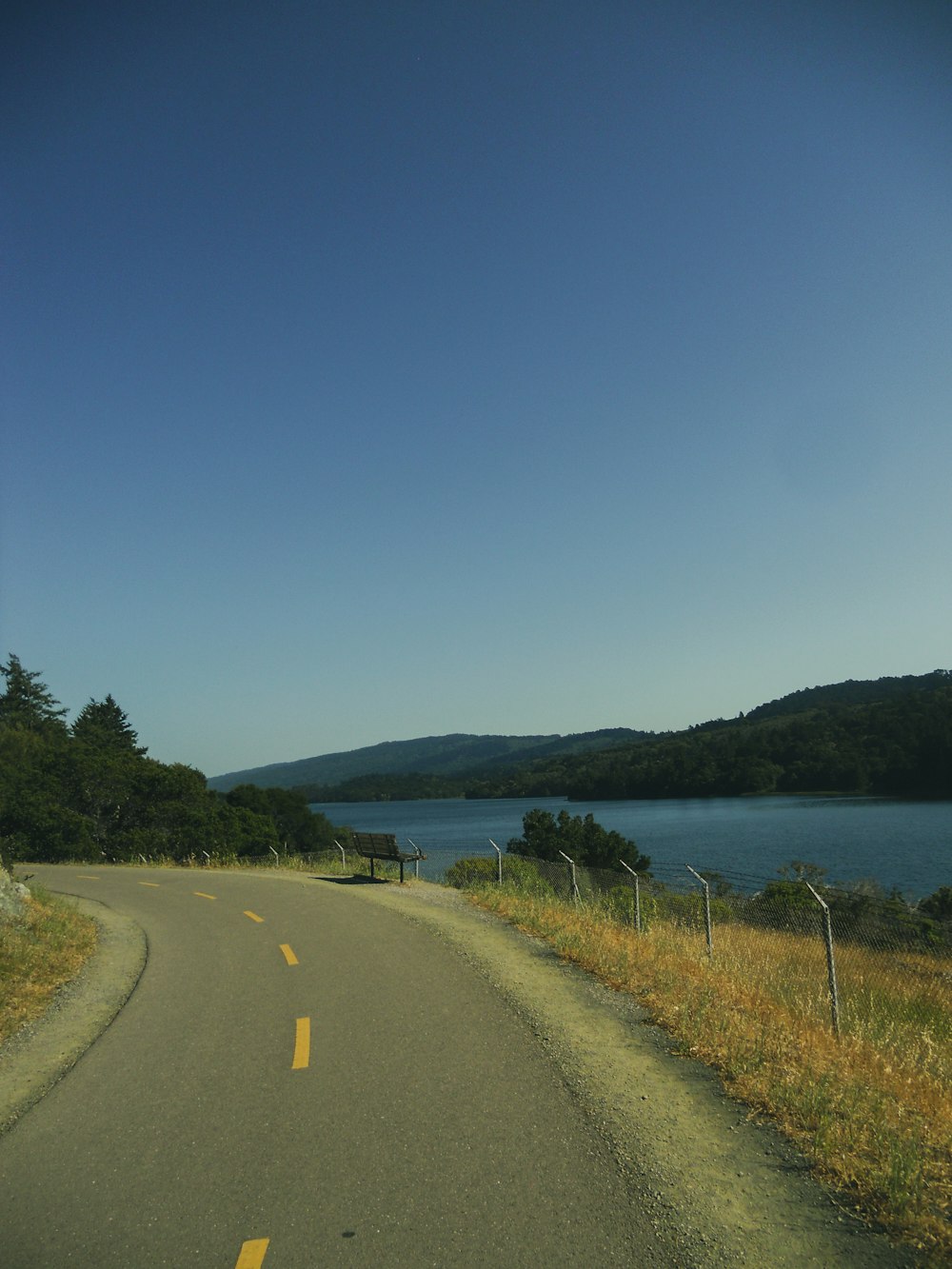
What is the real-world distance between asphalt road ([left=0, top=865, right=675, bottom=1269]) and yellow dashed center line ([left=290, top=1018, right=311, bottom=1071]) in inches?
1.1

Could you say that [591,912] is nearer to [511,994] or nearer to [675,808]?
[511,994]

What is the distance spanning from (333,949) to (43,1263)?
8.84 meters

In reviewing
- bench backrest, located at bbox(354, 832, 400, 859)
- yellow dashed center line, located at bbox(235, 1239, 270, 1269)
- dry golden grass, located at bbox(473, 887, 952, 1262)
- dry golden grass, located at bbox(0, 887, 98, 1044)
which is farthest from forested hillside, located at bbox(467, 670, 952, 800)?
→ yellow dashed center line, located at bbox(235, 1239, 270, 1269)

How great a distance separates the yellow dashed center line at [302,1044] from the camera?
717 centimetres

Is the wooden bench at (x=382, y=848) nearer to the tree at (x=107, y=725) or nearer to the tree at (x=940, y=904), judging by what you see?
the tree at (x=940, y=904)

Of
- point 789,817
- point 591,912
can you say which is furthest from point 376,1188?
point 789,817

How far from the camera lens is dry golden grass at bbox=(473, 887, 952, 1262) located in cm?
486

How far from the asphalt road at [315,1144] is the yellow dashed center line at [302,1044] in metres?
0.03

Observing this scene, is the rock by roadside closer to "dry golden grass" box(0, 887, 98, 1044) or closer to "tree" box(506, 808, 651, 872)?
"dry golden grass" box(0, 887, 98, 1044)

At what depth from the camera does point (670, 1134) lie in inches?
221

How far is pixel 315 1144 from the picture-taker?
17.8 feet

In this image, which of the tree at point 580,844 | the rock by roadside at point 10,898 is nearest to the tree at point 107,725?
the tree at point 580,844

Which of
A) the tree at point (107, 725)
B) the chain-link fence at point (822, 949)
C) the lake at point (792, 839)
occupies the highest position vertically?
the tree at point (107, 725)

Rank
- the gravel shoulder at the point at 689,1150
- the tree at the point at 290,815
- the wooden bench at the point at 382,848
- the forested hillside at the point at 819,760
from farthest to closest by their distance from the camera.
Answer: the forested hillside at the point at 819,760 < the tree at the point at 290,815 < the wooden bench at the point at 382,848 < the gravel shoulder at the point at 689,1150
